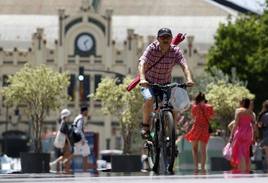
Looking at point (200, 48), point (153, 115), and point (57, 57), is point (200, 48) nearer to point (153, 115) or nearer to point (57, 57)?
point (57, 57)

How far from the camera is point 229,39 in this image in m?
65.2

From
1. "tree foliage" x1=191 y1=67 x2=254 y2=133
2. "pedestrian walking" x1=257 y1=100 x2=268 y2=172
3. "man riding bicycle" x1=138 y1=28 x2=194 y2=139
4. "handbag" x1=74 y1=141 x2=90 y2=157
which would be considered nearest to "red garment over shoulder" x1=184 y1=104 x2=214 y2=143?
"pedestrian walking" x1=257 y1=100 x2=268 y2=172

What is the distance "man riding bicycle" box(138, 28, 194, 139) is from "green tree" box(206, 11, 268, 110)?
49.6m

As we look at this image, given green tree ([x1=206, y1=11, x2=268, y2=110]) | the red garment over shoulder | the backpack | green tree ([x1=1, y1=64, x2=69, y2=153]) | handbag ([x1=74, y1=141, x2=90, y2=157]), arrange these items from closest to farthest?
the red garment over shoulder < the backpack < handbag ([x1=74, y1=141, x2=90, y2=157]) < green tree ([x1=1, y1=64, x2=69, y2=153]) < green tree ([x1=206, y1=11, x2=268, y2=110])

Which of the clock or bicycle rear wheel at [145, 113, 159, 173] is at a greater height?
the clock

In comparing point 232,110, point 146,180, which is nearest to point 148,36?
point 232,110

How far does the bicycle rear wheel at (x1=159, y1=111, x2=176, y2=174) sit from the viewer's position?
12133mm

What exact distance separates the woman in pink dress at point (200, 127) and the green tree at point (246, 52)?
4461 cm

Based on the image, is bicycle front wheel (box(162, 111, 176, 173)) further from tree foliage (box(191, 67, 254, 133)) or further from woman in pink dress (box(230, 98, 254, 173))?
tree foliage (box(191, 67, 254, 133))

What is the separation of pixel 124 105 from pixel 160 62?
4180 cm

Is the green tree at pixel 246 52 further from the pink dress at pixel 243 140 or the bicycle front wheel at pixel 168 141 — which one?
the bicycle front wheel at pixel 168 141

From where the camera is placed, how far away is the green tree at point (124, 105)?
44.2 m

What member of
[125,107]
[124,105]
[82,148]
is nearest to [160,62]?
[82,148]

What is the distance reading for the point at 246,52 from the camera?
64.6m
